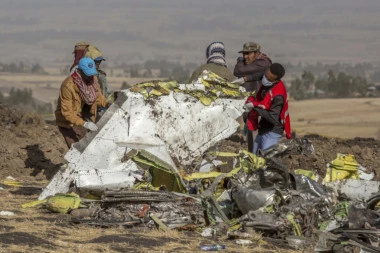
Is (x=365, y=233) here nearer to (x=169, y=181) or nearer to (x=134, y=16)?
(x=169, y=181)

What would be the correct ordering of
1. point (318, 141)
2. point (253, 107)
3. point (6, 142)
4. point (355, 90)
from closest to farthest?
point (253, 107)
point (6, 142)
point (318, 141)
point (355, 90)

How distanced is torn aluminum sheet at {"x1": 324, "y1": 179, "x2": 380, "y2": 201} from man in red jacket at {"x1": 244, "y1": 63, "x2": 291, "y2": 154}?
100 centimetres

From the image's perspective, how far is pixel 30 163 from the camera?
49.6ft

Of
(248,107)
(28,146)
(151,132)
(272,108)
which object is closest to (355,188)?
(272,108)

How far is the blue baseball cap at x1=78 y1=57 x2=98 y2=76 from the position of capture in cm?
1196

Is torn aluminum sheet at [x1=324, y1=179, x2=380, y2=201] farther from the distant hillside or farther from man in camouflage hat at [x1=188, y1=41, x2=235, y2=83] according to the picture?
the distant hillside

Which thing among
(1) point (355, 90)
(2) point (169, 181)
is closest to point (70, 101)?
(2) point (169, 181)

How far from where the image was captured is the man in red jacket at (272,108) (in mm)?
11594

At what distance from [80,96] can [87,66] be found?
0.42 meters

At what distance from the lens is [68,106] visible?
1209cm

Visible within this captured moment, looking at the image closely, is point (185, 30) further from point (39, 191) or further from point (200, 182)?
point (200, 182)

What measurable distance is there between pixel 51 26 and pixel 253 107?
445 feet

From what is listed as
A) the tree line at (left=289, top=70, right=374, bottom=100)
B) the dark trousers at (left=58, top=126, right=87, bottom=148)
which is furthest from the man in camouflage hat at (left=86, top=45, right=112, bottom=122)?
the tree line at (left=289, top=70, right=374, bottom=100)

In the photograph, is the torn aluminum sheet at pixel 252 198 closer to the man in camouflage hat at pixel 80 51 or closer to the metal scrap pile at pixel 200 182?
the metal scrap pile at pixel 200 182
